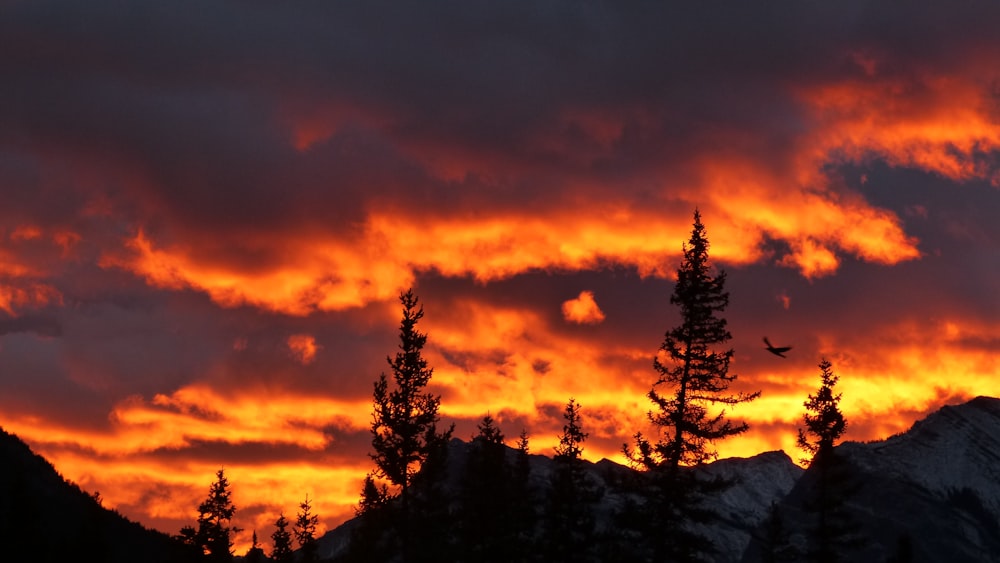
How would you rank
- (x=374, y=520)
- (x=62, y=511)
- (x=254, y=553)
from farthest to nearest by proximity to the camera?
1. (x=62, y=511)
2. (x=254, y=553)
3. (x=374, y=520)

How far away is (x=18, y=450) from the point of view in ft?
488

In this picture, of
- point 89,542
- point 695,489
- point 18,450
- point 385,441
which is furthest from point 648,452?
point 18,450

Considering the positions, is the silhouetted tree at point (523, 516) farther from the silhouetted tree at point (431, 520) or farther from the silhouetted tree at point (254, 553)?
the silhouetted tree at point (254, 553)

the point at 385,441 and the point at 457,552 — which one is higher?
the point at 385,441

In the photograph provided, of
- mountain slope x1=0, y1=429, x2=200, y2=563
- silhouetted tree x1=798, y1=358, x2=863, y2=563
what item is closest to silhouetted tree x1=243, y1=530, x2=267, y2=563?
mountain slope x1=0, y1=429, x2=200, y2=563

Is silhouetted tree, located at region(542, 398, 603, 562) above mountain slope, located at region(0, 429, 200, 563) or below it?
below

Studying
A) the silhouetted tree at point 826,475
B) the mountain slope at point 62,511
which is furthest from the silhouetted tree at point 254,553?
the silhouetted tree at point 826,475

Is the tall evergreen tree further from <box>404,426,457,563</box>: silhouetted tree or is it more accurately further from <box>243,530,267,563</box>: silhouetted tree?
<box>243,530,267,563</box>: silhouetted tree

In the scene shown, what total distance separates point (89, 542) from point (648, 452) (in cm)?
5252

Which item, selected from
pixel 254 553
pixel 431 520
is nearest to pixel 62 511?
pixel 254 553

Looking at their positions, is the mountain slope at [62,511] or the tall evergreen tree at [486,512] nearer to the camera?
the tall evergreen tree at [486,512]

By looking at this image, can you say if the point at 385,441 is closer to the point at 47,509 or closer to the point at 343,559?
the point at 343,559

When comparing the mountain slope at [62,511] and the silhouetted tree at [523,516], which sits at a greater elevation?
the mountain slope at [62,511]

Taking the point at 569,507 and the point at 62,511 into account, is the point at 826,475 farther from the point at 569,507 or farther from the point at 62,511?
the point at 62,511
